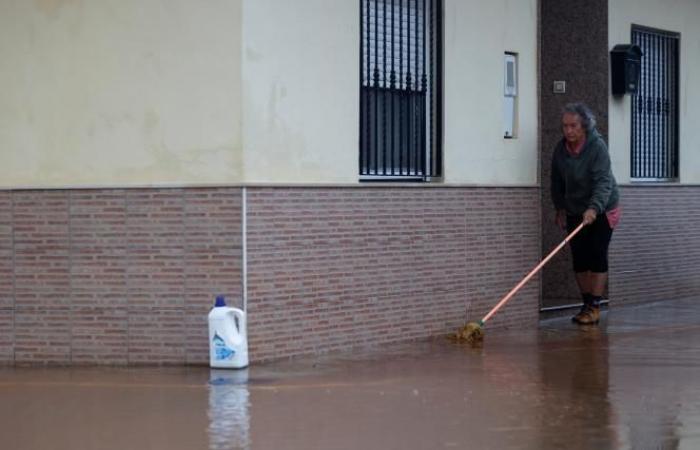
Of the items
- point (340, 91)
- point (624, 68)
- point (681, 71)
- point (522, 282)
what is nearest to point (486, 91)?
point (522, 282)

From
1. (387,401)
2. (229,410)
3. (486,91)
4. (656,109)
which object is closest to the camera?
(229,410)

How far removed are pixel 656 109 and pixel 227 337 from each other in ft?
28.2

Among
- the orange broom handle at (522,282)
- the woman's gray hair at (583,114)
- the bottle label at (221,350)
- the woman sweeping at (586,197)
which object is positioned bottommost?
the bottle label at (221,350)

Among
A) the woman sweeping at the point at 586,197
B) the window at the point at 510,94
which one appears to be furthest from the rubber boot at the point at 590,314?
the window at the point at 510,94

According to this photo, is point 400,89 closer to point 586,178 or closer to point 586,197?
point 586,178

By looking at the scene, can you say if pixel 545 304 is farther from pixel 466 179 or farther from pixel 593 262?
pixel 466 179

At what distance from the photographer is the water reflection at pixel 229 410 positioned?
29.6ft

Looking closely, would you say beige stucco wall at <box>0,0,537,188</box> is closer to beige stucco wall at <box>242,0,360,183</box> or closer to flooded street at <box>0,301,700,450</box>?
beige stucco wall at <box>242,0,360,183</box>

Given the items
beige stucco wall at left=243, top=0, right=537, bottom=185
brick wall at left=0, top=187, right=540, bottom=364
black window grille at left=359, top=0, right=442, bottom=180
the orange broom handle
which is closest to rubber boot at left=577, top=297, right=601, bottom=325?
the orange broom handle

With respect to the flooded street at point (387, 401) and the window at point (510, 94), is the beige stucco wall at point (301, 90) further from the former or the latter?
the window at point (510, 94)

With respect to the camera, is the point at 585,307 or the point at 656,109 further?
the point at 656,109

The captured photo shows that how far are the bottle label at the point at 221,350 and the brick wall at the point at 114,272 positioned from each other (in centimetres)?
25

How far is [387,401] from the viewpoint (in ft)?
34.1

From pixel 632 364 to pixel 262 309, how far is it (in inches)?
124
